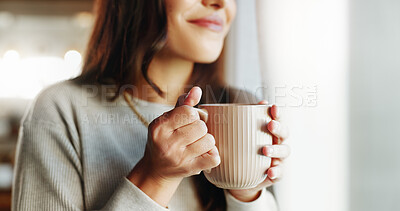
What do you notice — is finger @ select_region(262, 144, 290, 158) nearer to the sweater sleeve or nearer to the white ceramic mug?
the white ceramic mug

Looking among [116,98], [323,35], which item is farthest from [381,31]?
[116,98]

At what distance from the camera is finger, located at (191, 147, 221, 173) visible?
0.92 feet

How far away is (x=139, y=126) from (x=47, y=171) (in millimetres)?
101

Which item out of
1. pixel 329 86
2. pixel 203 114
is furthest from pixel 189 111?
pixel 329 86

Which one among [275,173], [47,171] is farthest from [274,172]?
[47,171]

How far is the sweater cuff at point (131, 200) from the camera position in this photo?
0.32 metres

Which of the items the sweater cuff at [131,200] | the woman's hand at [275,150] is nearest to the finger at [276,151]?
the woman's hand at [275,150]

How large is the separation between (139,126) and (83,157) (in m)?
0.07

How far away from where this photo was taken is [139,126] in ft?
1.18

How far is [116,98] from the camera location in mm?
391

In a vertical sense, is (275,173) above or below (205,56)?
below

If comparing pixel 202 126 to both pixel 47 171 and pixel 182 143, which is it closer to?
pixel 182 143

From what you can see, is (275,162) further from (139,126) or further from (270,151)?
(139,126)

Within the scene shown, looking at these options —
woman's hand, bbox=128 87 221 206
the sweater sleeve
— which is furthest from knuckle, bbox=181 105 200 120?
the sweater sleeve
